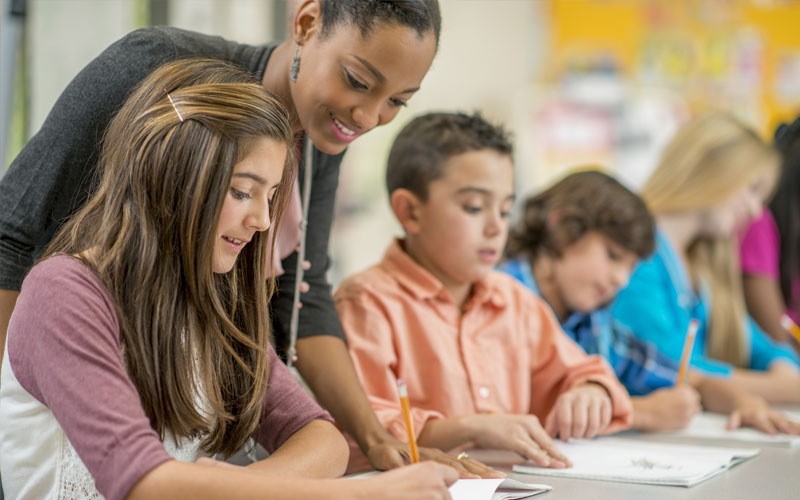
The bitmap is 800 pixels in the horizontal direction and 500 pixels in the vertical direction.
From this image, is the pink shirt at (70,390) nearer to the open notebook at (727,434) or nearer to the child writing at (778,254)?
the open notebook at (727,434)

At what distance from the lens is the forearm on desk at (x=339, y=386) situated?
98 cm

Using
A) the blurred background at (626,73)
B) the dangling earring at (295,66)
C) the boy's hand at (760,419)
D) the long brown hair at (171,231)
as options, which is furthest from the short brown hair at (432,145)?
the blurred background at (626,73)

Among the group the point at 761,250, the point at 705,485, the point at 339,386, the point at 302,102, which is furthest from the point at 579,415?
the point at 761,250

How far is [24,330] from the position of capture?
698mm

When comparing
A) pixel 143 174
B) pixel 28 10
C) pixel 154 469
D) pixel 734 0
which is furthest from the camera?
pixel 734 0

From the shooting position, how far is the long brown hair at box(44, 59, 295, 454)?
2.41 feet

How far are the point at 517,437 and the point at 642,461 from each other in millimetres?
164

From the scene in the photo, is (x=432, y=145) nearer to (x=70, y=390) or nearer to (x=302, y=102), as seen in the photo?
(x=302, y=102)

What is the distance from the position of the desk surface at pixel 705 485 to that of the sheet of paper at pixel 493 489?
0.05 feet

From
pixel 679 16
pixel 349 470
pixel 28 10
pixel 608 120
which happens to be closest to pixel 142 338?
pixel 349 470

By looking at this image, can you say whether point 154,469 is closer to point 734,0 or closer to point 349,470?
point 349,470

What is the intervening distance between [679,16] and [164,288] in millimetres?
3566

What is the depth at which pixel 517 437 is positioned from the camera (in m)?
0.98

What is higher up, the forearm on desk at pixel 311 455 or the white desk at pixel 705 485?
the forearm on desk at pixel 311 455
